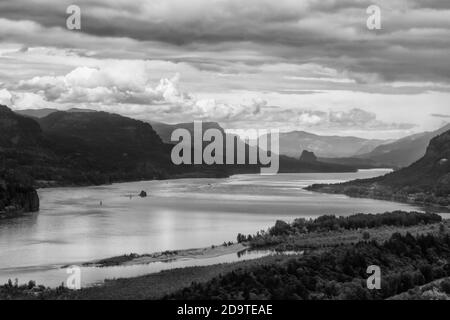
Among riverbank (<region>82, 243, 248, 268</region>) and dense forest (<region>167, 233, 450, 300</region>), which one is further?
riverbank (<region>82, 243, 248, 268</region>)

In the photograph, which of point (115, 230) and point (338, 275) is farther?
point (115, 230)

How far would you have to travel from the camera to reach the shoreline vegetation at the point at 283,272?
68.3 metres

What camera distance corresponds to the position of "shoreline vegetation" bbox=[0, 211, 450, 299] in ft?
224

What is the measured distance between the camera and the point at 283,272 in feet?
245

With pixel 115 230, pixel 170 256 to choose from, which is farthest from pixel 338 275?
pixel 115 230

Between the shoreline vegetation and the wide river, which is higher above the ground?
the shoreline vegetation

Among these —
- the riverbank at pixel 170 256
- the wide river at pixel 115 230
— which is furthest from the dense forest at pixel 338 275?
the riverbank at pixel 170 256

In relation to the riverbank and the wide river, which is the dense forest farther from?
the riverbank

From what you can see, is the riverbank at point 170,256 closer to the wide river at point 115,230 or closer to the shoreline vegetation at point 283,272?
the shoreline vegetation at point 283,272

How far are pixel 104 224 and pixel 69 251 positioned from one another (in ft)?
124

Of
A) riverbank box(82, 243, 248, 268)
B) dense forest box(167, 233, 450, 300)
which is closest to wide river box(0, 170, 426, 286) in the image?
riverbank box(82, 243, 248, 268)

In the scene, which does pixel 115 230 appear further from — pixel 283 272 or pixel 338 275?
pixel 338 275
